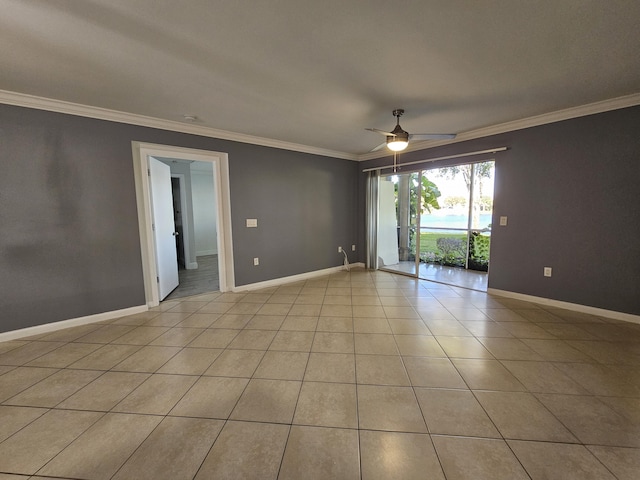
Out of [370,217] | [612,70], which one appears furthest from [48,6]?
[370,217]

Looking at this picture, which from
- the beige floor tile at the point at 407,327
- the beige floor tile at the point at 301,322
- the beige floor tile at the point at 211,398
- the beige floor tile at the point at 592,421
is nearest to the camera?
the beige floor tile at the point at 592,421

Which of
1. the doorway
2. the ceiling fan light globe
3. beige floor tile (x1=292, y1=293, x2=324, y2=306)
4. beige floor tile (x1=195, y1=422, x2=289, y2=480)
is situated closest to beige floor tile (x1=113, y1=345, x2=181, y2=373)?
beige floor tile (x1=195, y1=422, x2=289, y2=480)

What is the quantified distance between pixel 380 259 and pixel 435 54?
418 cm

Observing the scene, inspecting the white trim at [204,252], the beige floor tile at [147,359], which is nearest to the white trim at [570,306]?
the beige floor tile at [147,359]

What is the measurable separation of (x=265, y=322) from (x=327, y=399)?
144 centimetres

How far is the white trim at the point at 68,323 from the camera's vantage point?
262 centimetres

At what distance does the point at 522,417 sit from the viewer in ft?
5.15

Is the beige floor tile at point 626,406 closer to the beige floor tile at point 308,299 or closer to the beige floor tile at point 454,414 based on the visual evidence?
the beige floor tile at point 454,414

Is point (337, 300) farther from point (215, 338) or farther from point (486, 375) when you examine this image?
point (486, 375)

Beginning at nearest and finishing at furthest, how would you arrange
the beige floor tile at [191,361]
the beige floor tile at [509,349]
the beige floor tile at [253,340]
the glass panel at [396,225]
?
the beige floor tile at [191,361]
the beige floor tile at [509,349]
the beige floor tile at [253,340]
the glass panel at [396,225]

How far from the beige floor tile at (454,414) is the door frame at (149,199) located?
3356 millimetres

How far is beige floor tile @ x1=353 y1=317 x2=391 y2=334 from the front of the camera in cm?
275

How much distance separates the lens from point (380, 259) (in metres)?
5.68

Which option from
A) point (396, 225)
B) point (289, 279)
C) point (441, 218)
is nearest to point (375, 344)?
point (289, 279)
